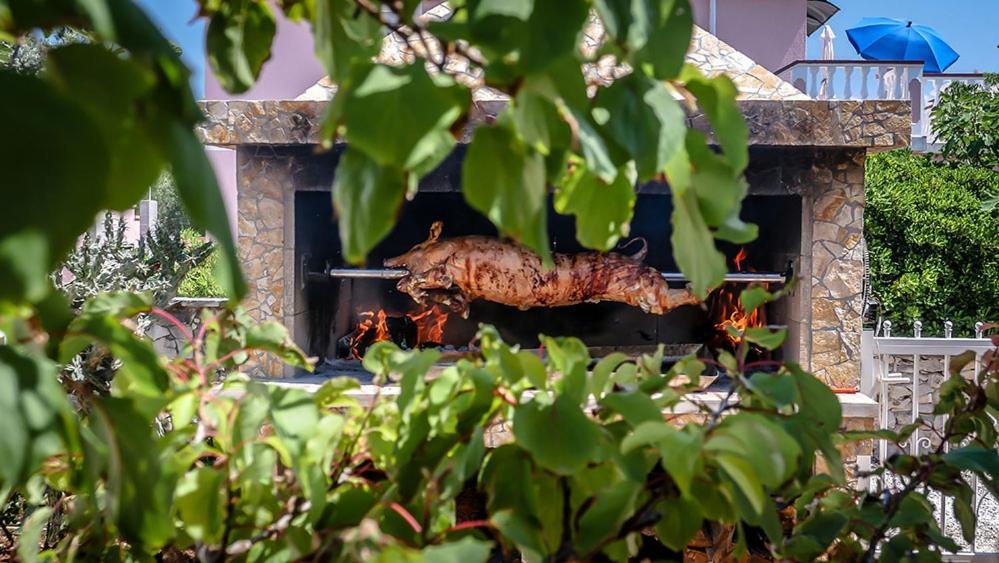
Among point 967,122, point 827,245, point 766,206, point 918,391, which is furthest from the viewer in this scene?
point 967,122

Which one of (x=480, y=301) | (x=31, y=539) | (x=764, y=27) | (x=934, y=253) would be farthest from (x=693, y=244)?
(x=764, y=27)

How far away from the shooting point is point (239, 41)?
1.84 ft

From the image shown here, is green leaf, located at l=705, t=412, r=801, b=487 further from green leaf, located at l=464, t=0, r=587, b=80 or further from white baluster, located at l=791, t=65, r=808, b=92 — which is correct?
white baluster, located at l=791, t=65, r=808, b=92

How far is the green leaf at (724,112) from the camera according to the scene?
1.44 ft

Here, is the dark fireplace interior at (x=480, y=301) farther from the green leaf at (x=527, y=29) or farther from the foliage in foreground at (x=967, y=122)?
the foliage in foreground at (x=967, y=122)

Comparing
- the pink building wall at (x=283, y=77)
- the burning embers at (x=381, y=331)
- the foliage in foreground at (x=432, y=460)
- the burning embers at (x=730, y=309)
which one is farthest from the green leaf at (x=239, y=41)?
the pink building wall at (x=283, y=77)

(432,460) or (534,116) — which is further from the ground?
(534,116)

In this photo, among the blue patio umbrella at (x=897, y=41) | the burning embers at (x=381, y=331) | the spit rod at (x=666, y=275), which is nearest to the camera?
the spit rod at (x=666, y=275)

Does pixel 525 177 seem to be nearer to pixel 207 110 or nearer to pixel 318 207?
pixel 207 110

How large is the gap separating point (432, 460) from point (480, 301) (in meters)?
2.99

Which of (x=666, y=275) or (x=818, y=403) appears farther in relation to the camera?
(x=666, y=275)

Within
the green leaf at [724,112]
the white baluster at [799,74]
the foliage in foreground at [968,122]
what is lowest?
the green leaf at [724,112]

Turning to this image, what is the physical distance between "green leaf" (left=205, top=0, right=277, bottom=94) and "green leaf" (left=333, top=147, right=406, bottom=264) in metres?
0.25

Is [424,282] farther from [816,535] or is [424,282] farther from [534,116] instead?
[534,116]
